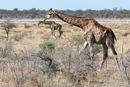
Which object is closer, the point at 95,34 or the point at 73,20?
the point at 95,34

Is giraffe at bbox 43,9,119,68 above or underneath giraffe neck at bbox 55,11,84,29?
underneath

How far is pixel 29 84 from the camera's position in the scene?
6.12 metres

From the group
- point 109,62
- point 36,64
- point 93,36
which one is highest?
point 93,36

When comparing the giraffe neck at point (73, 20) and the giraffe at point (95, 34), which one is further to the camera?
the giraffe neck at point (73, 20)

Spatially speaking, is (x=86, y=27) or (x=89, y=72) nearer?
(x=89, y=72)

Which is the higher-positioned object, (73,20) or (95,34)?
(73,20)

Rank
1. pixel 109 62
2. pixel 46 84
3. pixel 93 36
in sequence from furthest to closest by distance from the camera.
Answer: pixel 109 62
pixel 93 36
pixel 46 84

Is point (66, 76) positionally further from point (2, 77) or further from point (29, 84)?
point (2, 77)

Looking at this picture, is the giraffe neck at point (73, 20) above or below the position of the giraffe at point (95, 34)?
above

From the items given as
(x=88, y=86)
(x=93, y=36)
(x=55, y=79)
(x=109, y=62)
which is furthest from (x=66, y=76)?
(x=109, y=62)

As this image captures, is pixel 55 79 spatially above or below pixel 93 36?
below

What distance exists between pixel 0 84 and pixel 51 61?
61.7 inches

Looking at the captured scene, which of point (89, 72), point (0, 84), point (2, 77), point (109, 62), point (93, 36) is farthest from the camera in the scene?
point (109, 62)

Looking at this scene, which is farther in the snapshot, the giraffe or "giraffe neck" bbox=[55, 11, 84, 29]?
"giraffe neck" bbox=[55, 11, 84, 29]
